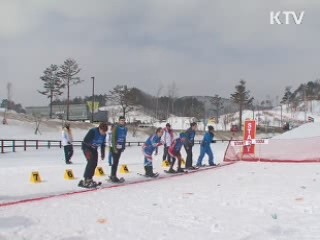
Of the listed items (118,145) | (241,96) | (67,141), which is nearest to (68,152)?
(67,141)

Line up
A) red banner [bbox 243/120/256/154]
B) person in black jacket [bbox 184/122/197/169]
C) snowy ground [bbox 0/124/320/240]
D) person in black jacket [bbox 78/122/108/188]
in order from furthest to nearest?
red banner [bbox 243/120/256/154]
person in black jacket [bbox 184/122/197/169]
person in black jacket [bbox 78/122/108/188]
snowy ground [bbox 0/124/320/240]

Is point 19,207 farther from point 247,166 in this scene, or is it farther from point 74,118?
point 74,118

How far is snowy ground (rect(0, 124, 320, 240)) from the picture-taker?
621cm

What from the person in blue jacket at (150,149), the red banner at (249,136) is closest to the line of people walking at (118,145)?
the person in blue jacket at (150,149)

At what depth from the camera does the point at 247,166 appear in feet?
54.2

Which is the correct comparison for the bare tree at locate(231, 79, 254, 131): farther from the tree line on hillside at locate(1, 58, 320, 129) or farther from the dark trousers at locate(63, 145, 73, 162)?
the dark trousers at locate(63, 145, 73, 162)

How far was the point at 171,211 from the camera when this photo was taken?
7.70m

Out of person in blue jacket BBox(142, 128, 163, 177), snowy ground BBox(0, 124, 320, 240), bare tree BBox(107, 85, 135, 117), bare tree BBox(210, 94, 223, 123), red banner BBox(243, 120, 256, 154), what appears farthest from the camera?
bare tree BBox(210, 94, 223, 123)

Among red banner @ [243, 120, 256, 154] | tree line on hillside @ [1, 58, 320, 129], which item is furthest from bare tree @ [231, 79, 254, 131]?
red banner @ [243, 120, 256, 154]

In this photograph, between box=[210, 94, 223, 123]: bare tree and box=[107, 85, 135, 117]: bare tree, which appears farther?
box=[210, 94, 223, 123]: bare tree

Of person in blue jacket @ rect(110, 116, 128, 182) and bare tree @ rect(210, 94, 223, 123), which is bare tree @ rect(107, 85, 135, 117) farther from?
person in blue jacket @ rect(110, 116, 128, 182)

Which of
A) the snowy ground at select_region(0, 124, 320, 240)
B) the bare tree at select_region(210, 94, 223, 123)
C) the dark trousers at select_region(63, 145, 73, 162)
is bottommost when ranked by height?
the snowy ground at select_region(0, 124, 320, 240)

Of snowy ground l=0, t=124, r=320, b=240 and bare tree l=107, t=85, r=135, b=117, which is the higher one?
bare tree l=107, t=85, r=135, b=117

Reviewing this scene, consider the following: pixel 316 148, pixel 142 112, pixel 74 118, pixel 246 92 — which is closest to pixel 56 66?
pixel 74 118
